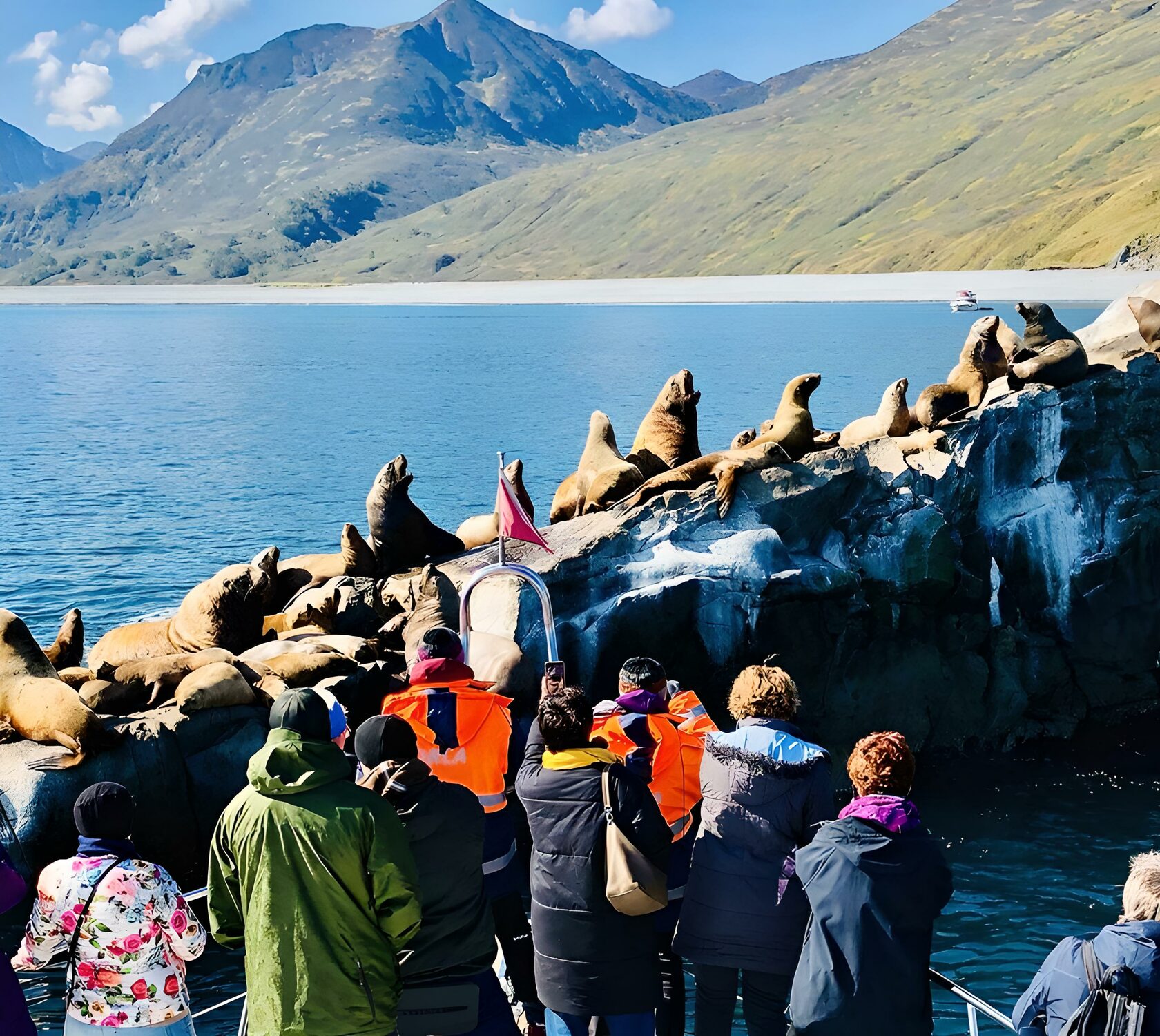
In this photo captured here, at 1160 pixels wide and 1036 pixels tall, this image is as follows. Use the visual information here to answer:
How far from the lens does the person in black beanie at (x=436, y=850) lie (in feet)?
15.9

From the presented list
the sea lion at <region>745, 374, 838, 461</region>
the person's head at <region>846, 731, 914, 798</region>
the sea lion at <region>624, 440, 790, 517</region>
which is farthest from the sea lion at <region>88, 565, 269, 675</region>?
the person's head at <region>846, 731, 914, 798</region>

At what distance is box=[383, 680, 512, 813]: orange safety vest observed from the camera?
20.1 ft

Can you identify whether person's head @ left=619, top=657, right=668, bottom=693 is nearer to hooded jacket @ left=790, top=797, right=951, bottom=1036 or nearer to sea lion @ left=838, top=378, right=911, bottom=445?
hooded jacket @ left=790, top=797, right=951, bottom=1036

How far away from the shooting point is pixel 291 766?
14.6 feet

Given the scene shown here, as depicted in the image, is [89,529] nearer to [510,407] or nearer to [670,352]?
[510,407]

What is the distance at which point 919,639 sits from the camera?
579 inches

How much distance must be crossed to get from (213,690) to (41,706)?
154cm

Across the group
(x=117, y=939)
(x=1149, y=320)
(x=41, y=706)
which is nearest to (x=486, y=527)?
(x=41, y=706)

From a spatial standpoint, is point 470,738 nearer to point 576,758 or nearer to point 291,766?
point 576,758

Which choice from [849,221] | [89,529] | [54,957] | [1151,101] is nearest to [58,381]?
[89,529]

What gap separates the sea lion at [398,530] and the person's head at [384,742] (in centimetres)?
989

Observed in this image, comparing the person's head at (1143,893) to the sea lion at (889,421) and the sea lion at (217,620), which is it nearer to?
the sea lion at (889,421)

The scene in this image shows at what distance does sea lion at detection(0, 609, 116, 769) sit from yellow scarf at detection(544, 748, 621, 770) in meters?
→ 7.48

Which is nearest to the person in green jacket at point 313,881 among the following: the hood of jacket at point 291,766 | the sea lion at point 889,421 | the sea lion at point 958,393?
the hood of jacket at point 291,766
